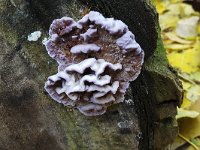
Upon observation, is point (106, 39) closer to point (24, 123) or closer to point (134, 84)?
point (134, 84)

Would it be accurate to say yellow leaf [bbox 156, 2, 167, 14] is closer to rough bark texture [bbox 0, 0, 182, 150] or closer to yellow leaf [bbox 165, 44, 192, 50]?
yellow leaf [bbox 165, 44, 192, 50]

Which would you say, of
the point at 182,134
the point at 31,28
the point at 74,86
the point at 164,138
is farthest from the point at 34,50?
the point at 182,134

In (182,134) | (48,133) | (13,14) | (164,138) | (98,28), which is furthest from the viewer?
(182,134)

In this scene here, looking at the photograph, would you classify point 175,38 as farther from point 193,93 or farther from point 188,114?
point 188,114

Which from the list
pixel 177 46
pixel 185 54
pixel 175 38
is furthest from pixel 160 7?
pixel 185 54

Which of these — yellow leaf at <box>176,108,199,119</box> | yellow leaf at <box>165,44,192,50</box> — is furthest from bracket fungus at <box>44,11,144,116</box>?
yellow leaf at <box>165,44,192,50</box>

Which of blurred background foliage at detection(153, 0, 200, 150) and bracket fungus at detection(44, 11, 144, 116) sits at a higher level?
bracket fungus at detection(44, 11, 144, 116)
